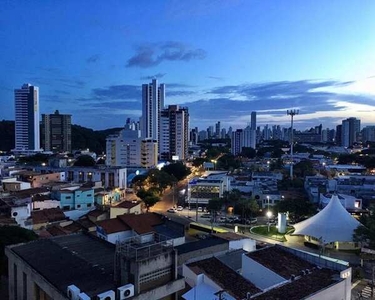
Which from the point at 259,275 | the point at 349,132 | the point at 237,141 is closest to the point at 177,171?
the point at 259,275

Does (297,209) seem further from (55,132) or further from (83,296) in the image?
(55,132)

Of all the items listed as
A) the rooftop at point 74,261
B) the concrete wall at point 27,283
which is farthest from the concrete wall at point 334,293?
the concrete wall at point 27,283

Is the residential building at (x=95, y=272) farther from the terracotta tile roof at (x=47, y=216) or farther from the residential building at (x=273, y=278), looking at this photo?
the terracotta tile roof at (x=47, y=216)

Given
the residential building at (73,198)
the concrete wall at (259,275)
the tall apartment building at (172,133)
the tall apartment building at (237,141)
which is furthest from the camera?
the tall apartment building at (237,141)

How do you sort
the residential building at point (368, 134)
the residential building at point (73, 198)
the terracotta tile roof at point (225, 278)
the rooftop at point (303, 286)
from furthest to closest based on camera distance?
the residential building at point (368, 134) < the residential building at point (73, 198) < the terracotta tile roof at point (225, 278) < the rooftop at point (303, 286)

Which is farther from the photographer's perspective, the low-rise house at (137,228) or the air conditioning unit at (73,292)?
the low-rise house at (137,228)

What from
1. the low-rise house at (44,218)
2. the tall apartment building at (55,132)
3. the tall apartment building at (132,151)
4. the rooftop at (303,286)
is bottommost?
the low-rise house at (44,218)

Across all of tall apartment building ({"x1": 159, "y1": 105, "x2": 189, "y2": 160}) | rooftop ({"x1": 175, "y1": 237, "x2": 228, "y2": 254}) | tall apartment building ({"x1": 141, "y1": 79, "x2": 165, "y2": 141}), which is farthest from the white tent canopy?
tall apartment building ({"x1": 141, "y1": 79, "x2": 165, "y2": 141})

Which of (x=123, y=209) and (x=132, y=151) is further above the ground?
(x=132, y=151)
